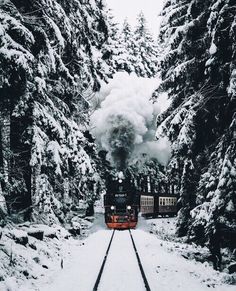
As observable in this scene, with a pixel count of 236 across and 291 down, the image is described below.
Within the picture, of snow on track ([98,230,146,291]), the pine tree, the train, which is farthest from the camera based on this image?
the pine tree

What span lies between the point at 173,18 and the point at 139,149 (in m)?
10.4

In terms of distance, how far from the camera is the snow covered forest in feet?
28.8

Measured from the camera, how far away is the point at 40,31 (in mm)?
10461

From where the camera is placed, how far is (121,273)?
9.59 m

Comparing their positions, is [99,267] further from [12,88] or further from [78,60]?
[78,60]

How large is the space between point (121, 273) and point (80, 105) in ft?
33.6

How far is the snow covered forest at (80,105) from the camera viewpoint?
8766mm

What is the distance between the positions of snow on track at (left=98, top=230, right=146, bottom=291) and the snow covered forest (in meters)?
2.10

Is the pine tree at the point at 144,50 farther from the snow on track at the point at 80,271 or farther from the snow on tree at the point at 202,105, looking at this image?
the snow on track at the point at 80,271

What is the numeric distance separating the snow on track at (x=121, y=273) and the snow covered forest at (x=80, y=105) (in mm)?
2103

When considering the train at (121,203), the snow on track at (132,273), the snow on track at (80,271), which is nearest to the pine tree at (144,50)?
the train at (121,203)

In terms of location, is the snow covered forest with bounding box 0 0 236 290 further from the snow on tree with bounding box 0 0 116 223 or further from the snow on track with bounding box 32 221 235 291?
the snow on track with bounding box 32 221 235 291

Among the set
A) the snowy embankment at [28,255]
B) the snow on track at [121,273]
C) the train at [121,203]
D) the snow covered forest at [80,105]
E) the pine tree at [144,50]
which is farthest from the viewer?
the pine tree at [144,50]

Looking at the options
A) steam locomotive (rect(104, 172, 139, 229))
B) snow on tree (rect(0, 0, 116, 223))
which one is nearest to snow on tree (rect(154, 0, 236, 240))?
snow on tree (rect(0, 0, 116, 223))
